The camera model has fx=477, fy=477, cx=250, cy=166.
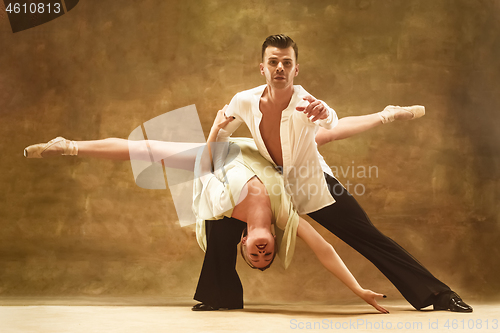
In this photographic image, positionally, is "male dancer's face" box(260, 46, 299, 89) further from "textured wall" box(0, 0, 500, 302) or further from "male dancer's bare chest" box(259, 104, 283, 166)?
"textured wall" box(0, 0, 500, 302)

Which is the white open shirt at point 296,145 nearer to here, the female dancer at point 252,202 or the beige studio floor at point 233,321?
the female dancer at point 252,202

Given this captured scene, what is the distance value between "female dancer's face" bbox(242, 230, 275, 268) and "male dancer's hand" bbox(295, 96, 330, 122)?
696mm

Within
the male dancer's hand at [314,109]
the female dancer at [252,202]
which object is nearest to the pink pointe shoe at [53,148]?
the female dancer at [252,202]

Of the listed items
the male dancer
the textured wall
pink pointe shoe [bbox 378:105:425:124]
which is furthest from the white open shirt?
the textured wall

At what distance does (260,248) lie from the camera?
2.70 meters

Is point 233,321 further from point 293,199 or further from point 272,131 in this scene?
point 272,131

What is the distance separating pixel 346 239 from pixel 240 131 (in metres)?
1.60

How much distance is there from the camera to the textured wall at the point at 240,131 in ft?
13.9

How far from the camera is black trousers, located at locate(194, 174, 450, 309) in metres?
2.91

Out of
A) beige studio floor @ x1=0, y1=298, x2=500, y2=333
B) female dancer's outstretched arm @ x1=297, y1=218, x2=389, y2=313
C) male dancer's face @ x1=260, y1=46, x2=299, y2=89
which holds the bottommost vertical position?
beige studio floor @ x1=0, y1=298, x2=500, y2=333

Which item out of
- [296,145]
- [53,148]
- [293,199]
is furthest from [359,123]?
[53,148]

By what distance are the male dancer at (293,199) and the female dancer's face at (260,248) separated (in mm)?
300

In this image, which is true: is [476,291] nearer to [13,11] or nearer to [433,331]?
[433,331]

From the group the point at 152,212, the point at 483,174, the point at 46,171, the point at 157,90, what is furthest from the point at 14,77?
the point at 483,174
